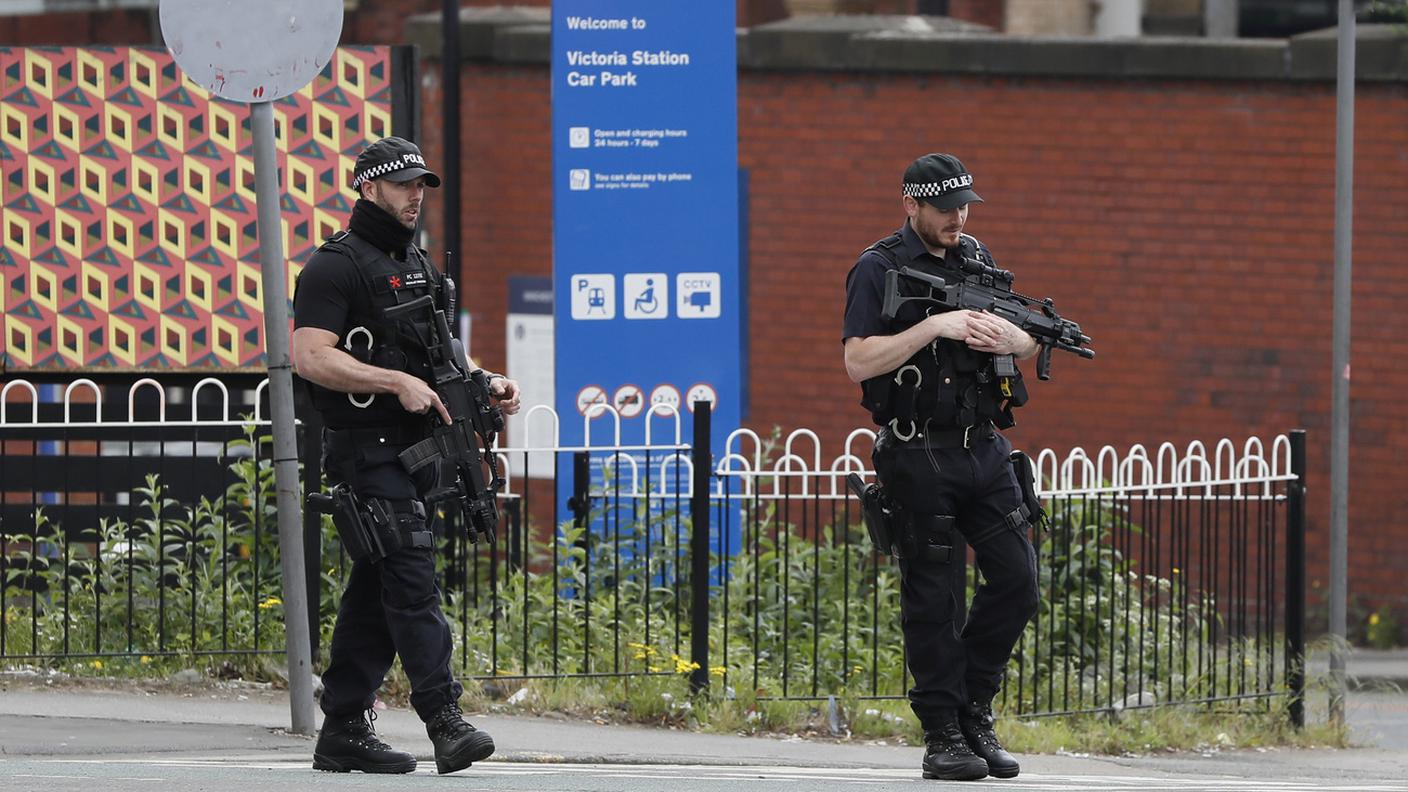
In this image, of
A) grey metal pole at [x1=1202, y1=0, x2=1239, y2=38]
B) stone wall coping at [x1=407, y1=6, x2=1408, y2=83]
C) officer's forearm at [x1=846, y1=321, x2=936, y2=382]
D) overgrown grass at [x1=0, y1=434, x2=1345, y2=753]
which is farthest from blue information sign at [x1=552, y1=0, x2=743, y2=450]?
grey metal pole at [x1=1202, y1=0, x2=1239, y2=38]

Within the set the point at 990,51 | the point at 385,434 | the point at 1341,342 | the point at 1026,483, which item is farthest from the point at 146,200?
the point at 990,51

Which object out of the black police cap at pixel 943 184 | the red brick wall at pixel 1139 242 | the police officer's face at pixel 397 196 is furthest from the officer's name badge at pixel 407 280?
the red brick wall at pixel 1139 242

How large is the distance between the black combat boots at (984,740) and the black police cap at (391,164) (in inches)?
88.8

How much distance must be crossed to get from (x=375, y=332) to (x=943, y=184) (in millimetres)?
1700

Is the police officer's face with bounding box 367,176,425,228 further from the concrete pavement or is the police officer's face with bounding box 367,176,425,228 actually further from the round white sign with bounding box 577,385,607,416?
the round white sign with bounding box 577,385,607,416

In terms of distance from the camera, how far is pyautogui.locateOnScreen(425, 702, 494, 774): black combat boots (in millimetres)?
6051

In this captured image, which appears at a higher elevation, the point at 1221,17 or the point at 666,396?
the point at 1221,17

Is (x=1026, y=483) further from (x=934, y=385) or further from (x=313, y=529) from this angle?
(x=313, y=529)

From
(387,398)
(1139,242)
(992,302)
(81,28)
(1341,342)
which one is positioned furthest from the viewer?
(81,28)

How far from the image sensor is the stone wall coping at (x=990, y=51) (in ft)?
40.1

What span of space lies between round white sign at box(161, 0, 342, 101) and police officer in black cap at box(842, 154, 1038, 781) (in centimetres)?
185

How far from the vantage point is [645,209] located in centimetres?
985

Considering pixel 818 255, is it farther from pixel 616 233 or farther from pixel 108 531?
pixel 108 531

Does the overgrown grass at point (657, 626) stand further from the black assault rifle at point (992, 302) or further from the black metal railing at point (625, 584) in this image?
the black assault rifle at point (992, 302)
